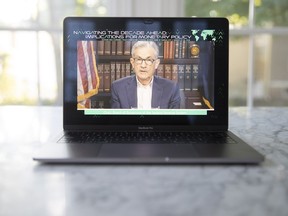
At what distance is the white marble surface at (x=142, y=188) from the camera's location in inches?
23.5

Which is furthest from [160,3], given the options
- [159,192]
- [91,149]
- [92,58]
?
[159,192]

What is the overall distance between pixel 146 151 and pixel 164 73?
279 millimetres

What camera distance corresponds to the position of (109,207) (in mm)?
602

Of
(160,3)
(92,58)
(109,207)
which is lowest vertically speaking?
(109,207)

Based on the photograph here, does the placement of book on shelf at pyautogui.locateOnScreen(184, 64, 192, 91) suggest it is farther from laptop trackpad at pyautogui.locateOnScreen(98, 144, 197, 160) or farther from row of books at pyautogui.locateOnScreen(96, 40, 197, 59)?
laptop trackpad at pyautogui.locateOnScreen(98, 144, 197, 160)

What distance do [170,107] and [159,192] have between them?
43 centimetres

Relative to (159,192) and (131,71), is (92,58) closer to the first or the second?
(131,71)

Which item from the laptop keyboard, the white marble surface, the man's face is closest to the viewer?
the white marble surface

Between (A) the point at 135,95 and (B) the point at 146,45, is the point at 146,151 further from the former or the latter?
(B) the point at 146,45

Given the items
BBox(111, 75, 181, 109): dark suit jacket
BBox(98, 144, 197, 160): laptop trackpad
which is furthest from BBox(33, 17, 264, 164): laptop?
BBox(98, 144, 197, 160): laptop trackpad

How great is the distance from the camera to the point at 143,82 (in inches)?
41.6

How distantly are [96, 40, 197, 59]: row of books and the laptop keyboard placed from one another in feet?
0.71

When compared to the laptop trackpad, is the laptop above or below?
above

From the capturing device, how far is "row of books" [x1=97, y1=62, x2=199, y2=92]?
3.48 feet
